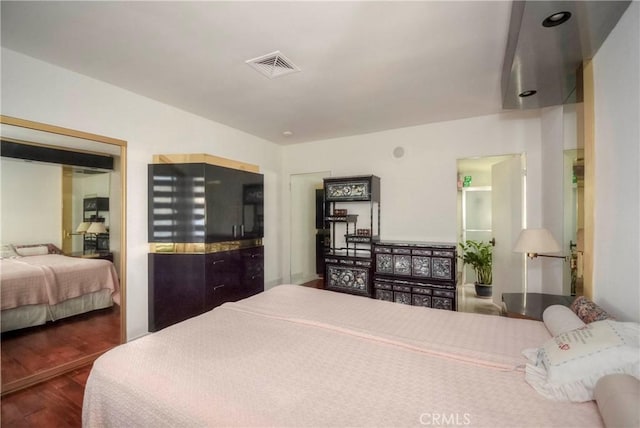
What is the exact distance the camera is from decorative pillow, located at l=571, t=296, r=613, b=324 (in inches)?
55.1

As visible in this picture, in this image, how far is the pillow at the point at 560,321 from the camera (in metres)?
1.39

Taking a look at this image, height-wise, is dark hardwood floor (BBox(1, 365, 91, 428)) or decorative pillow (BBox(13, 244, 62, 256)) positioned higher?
decorative pillow (BBox(13, 244, 62, 256))

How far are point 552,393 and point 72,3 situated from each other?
3076 millimetres

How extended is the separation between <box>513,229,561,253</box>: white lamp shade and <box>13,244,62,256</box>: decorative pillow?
393 cm

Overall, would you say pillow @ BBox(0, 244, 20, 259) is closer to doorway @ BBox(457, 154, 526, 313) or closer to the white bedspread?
the white bedspread

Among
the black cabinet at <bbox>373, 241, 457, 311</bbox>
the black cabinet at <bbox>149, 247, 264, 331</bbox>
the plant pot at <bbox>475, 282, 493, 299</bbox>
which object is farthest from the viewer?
the plant pot at <bbox>475, 282, 493, 299</bbox>

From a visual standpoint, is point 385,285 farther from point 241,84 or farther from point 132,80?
point 132,80

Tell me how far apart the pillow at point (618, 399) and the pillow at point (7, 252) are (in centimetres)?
349

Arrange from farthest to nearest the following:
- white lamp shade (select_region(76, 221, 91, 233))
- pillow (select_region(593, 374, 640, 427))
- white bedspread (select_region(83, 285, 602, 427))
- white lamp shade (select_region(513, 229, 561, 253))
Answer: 1. white lamp shade (select_region(76, 221, 91, 233))
2. white lamp shade (select_region(513, 229, 561, 253))
3. white bedspread (select_region(83, 285, 602, 427))
4. pillow (select_region(593, 374, 640, 427))

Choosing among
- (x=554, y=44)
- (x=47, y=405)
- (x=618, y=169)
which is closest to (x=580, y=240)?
(x=618, y=169)

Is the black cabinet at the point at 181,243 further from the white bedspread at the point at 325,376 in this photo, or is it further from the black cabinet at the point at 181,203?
the white bedspread at the point at 325,376

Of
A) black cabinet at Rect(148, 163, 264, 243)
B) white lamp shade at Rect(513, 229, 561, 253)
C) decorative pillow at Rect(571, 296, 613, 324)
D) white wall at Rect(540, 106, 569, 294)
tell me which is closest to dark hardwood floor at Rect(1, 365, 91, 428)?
black cabinet at Rect(148, 163, 264, 243)

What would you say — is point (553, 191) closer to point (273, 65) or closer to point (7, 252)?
point (273, 65)

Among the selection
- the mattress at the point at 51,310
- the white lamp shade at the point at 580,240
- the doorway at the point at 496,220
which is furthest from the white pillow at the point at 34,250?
the doorway at the point at 496,220
